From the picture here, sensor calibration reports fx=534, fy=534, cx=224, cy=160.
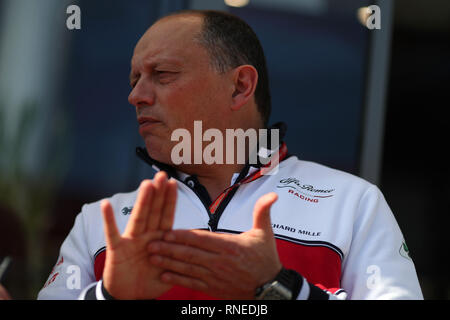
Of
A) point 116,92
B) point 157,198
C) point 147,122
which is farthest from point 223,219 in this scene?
point 116,92

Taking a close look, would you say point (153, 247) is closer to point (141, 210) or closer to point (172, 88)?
point (141, 210)

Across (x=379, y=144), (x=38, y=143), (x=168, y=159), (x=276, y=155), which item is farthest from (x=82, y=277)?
(x=379, y=144)

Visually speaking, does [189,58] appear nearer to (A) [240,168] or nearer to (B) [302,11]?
(A) [240,168]

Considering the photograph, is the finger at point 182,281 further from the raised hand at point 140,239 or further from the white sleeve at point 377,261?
the white sleeve at point 377,261

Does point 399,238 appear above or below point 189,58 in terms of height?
below

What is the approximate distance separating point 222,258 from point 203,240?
50 mm

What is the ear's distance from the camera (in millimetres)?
1549

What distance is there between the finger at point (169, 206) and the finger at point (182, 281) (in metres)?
0.09

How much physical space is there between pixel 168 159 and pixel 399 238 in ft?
2.12

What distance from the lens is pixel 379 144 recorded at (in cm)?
229

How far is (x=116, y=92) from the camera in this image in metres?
2.09

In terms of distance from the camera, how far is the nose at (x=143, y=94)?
1.44 meters

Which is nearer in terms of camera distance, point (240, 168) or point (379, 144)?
point (240, 168)

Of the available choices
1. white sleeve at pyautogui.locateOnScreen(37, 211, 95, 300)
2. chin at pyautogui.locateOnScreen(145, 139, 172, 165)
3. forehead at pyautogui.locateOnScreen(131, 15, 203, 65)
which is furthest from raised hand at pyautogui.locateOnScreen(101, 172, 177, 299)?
forehead at pyautogui.locateOnScreen(131, 15, 203, 65)
